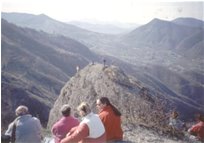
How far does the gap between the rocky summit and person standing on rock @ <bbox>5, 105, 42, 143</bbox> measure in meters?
1.60

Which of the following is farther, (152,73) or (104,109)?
(152,73)

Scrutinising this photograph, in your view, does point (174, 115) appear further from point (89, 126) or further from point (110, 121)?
point (89, 126)

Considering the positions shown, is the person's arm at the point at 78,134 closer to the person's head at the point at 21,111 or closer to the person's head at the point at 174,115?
the person's head at the point at 21,111

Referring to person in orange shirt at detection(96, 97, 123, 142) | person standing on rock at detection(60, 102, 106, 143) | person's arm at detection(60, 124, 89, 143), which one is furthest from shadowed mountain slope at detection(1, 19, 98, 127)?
person's arm at detection(60, 124, 89, 143)

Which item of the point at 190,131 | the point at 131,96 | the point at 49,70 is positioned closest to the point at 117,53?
the point at 131,96

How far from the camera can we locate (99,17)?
300 inches

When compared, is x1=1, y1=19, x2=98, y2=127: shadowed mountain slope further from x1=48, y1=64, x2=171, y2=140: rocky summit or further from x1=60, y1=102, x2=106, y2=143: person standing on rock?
x1=60, y1=102, x2=106, y2=143: person standing on rock

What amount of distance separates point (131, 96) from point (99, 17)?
1.54 meters

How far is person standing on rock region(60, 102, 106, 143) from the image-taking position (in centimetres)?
467

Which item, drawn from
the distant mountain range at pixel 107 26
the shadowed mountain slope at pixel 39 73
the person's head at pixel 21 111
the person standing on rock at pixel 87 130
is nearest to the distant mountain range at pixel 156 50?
the distant mountain range at pixel 107 26

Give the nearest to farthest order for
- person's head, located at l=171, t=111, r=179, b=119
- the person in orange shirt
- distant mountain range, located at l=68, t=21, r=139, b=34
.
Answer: the person in orange shirt, person's head, located at l=171, t=111, r=179, b=119, distant mountain range, located at l=68, t=21, r=139, b=34

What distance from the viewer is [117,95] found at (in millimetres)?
8328

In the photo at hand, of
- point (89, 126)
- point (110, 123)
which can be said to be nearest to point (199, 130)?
point (110, 123)

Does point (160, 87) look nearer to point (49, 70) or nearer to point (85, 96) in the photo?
point (85, 96)
